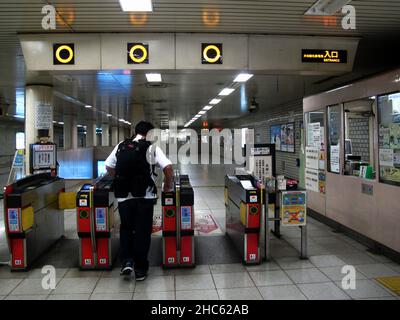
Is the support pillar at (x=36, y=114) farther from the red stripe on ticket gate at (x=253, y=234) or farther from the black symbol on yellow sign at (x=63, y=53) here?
the red stripe on ticket gate at (x=253, y=234)

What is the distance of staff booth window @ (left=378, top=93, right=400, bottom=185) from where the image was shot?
4.37 m

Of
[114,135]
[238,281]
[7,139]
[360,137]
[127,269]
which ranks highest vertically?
[114,135]

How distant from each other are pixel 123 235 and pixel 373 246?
342 centimetres

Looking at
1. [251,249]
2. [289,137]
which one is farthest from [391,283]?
[289,137]

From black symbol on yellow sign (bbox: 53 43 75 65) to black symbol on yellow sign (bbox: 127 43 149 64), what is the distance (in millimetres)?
750

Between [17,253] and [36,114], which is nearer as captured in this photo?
[17,253]

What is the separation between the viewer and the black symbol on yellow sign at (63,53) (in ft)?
14.9

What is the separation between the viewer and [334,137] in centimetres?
623

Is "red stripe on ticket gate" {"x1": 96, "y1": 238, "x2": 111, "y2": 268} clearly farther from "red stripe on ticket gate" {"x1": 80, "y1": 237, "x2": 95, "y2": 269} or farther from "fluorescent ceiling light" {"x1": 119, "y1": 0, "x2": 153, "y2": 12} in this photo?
"fluorescent ceiling light" {"x1": 119, "y1": 0, "x2": 153, "y2": 12}

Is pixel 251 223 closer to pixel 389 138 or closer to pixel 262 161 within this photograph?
pixel 262 161

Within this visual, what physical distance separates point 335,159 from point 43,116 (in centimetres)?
642

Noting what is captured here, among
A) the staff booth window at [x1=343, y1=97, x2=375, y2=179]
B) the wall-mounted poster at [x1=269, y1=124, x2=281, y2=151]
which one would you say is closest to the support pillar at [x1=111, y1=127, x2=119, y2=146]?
the wall-mounted poster at [x1=269, y1=124, x2=281, y2=151]

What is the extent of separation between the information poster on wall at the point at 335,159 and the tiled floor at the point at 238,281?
161 centimetres
